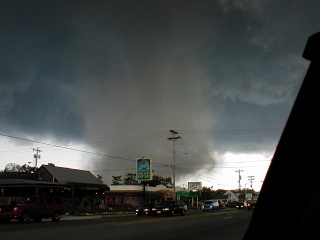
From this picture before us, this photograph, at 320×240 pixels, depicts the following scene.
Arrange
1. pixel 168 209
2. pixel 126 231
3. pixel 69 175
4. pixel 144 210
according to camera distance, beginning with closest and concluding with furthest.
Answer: pixel 126 231 < pixel 168 209 < pixel 144 210 < pixel 69 175

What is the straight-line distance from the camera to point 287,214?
2.03 meters

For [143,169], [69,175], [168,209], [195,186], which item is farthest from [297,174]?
[195,186]

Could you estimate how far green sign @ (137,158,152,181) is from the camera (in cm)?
6600

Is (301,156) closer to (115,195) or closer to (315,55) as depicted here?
(315,55)

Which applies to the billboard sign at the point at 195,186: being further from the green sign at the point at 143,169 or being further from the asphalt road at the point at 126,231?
the asphalt road at the point at 126,231

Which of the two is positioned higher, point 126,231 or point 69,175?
point 69,175

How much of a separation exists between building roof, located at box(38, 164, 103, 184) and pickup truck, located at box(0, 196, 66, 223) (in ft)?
111

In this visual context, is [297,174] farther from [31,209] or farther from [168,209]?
[168,209]

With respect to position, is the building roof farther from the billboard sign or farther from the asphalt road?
the asphalt road

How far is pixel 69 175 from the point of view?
66.3 meters

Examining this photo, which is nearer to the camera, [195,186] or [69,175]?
[69,175]

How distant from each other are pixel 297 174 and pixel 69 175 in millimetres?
67047

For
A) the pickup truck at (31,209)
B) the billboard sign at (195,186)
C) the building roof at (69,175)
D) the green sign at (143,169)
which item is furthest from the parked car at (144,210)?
the billboard sign at (195,186)

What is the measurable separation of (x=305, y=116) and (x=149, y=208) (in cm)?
3970
